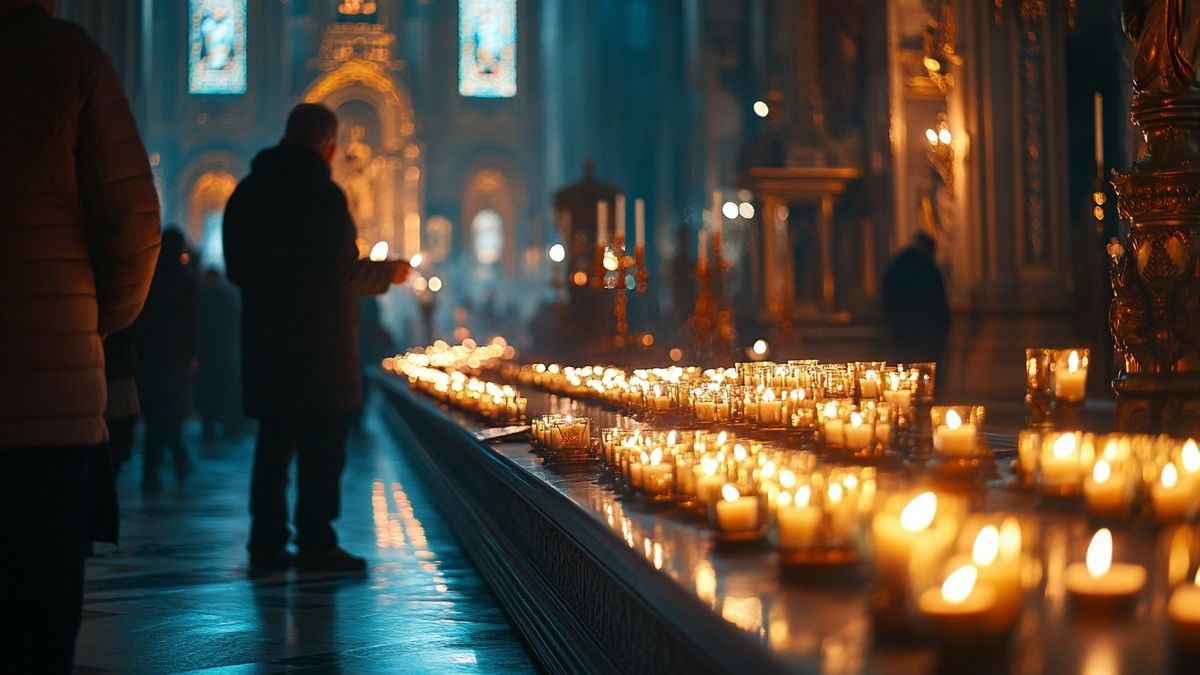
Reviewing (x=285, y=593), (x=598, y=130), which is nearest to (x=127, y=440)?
(x=285, y=593)

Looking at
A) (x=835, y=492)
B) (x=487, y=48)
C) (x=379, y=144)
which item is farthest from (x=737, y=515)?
(x=487, y=48)

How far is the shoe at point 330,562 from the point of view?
18.5ft

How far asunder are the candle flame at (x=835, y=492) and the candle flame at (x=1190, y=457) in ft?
2.05

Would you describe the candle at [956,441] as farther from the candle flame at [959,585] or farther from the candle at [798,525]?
the candle flame at [959,585]

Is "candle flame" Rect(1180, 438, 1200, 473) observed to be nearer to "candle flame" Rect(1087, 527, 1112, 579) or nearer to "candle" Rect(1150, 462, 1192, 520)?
"candle" Rect(1150, 462, 1192, 520)

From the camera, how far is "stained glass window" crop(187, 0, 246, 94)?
40812 millimetres

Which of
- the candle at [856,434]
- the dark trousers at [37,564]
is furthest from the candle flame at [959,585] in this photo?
the dark trousers at [37,564]

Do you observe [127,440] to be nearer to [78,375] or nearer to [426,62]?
[78,375]

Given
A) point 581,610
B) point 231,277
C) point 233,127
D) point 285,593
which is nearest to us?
point 581,610

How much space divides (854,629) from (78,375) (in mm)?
1689

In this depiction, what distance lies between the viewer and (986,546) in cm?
170

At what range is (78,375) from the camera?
2.76 m

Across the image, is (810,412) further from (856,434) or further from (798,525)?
(798,525)

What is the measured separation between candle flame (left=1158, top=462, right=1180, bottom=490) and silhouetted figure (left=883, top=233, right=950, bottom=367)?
7295mm
